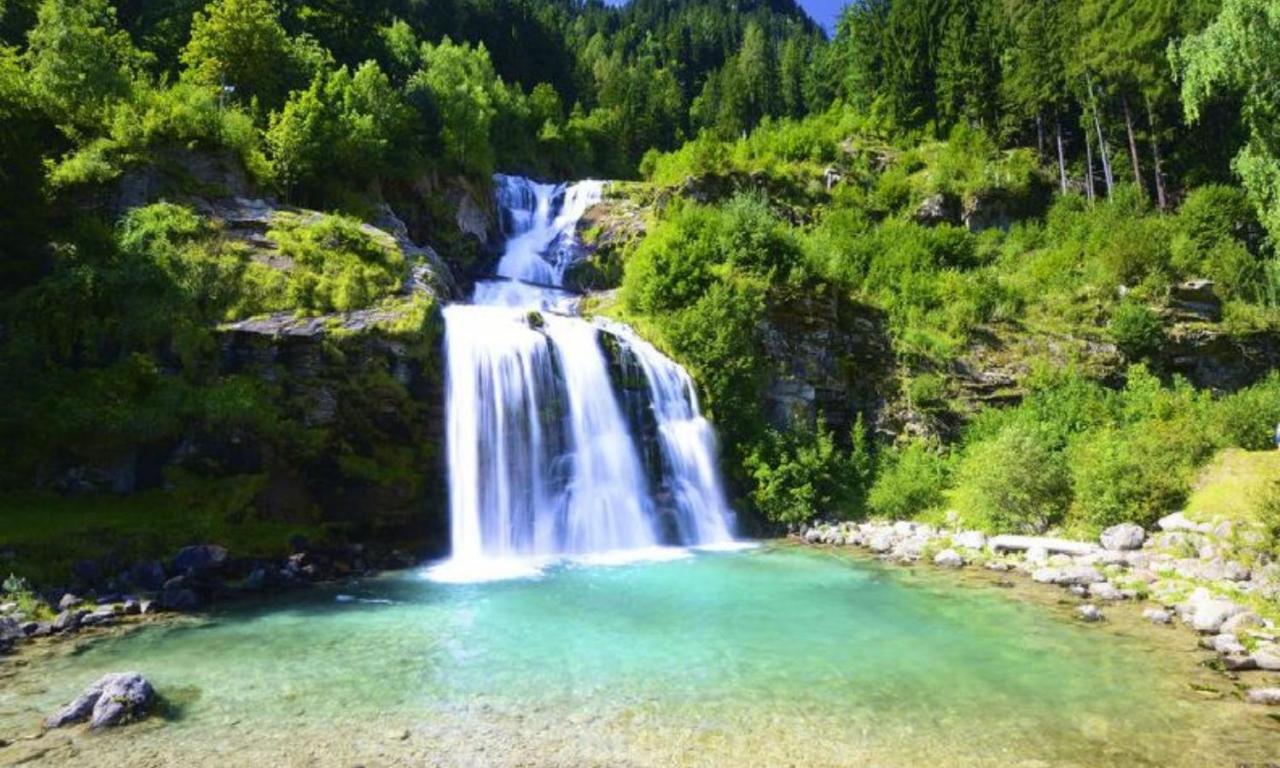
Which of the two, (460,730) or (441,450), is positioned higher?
(441,450)

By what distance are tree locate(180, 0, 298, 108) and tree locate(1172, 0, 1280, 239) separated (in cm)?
3138

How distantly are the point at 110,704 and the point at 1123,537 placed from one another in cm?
1720

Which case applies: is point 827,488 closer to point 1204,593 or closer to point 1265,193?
point 1204,593

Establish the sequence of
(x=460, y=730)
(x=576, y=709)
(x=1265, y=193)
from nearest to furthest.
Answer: (x=460, y=730) → (x=576, y=709) → (x=1265, y=193)

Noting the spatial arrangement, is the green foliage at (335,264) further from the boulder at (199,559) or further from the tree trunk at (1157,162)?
the tree trunk at (1157,162)

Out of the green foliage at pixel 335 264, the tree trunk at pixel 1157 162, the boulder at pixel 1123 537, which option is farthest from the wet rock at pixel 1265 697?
the tree trunk at pixel 1157 162

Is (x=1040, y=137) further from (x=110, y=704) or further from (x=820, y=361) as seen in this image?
(x=110, y=704)

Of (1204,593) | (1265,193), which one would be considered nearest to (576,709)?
(1204,593)

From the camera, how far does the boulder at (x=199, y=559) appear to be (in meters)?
13.7

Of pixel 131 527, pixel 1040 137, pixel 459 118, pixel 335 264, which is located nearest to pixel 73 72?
pixel 335 264

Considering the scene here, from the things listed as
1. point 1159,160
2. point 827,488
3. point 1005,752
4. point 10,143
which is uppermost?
point 1159,160

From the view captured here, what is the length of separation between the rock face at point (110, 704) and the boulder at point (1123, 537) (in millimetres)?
16564

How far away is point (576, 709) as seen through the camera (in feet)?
27.3

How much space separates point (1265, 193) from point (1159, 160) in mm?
19528
